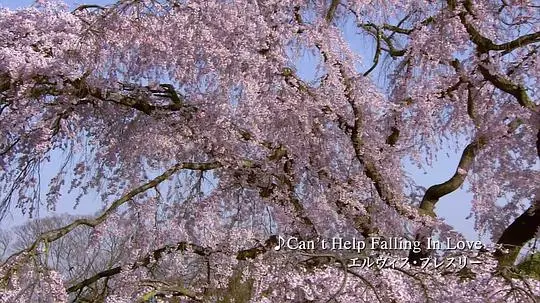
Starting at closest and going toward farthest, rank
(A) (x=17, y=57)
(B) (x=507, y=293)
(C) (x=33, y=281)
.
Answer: (B) (x=507, y=293), (C) (x=33, y=281), (A) (x=17, y=57)

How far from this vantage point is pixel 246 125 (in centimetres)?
507

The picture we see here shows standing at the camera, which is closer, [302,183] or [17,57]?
[17,57]

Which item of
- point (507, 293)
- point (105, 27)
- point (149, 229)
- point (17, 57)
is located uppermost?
point (105, 27)

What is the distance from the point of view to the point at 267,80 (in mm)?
4973

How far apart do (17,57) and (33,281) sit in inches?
57.1

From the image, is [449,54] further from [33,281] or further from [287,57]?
[33,281]

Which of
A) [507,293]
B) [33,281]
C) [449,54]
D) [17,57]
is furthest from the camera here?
[449,54]

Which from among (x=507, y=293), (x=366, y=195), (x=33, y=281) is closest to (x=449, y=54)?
(x=366, y=195)

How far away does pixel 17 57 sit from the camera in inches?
174

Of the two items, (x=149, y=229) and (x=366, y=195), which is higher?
(x=366, y=195)

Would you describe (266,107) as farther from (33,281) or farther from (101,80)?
(33,281)

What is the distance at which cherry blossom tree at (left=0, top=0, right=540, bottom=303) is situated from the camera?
15.6 ft

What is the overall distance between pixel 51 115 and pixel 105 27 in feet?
2.55

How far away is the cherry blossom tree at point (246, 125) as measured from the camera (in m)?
4.77
